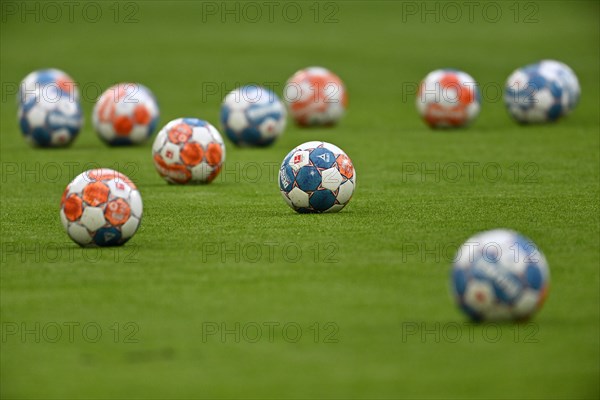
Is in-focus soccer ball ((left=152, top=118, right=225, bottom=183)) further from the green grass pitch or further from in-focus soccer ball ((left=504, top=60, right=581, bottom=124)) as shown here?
in-focus soccer ball ((left=504, top=60, right=581, bottom=124))

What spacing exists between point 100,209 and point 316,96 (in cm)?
1653

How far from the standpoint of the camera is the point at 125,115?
25328 mm

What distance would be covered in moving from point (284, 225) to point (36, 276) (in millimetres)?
3742

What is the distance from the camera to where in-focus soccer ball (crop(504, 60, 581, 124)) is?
27312 mm

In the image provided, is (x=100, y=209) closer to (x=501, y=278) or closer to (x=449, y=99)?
(x=501, y=278)

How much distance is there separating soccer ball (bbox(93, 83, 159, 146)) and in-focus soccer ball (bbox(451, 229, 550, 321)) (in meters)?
16.4

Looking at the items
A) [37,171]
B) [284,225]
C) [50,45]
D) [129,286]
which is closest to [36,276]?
[129,286]

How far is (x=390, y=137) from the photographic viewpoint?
26812 mm

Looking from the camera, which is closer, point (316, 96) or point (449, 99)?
point (449, 99)

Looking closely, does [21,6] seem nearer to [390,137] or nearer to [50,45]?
[50,45]

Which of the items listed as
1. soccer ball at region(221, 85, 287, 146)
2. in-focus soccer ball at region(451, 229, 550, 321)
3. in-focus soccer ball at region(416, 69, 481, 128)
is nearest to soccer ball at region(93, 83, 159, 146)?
soccer ball at region(221, 85, 287, 146)

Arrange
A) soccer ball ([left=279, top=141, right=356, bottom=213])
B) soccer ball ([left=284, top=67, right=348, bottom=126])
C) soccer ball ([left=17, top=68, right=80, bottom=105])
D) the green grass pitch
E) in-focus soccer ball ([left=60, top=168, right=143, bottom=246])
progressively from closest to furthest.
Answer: the green grass pitch → in-focus soccer ball ([left=60, top=168, right=143, bottom=246]) → soccer ball ([left=279, top=141, right=356, bottom=213]) → soccer ball ([left=17, top=68, right=80, bottom=105]) → soccer ball ([left=284, top=67, right=348, bottom=126])

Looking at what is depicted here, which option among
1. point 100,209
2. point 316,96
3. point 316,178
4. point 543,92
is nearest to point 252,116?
point 316,96

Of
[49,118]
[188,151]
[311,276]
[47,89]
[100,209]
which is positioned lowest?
[311,276]
